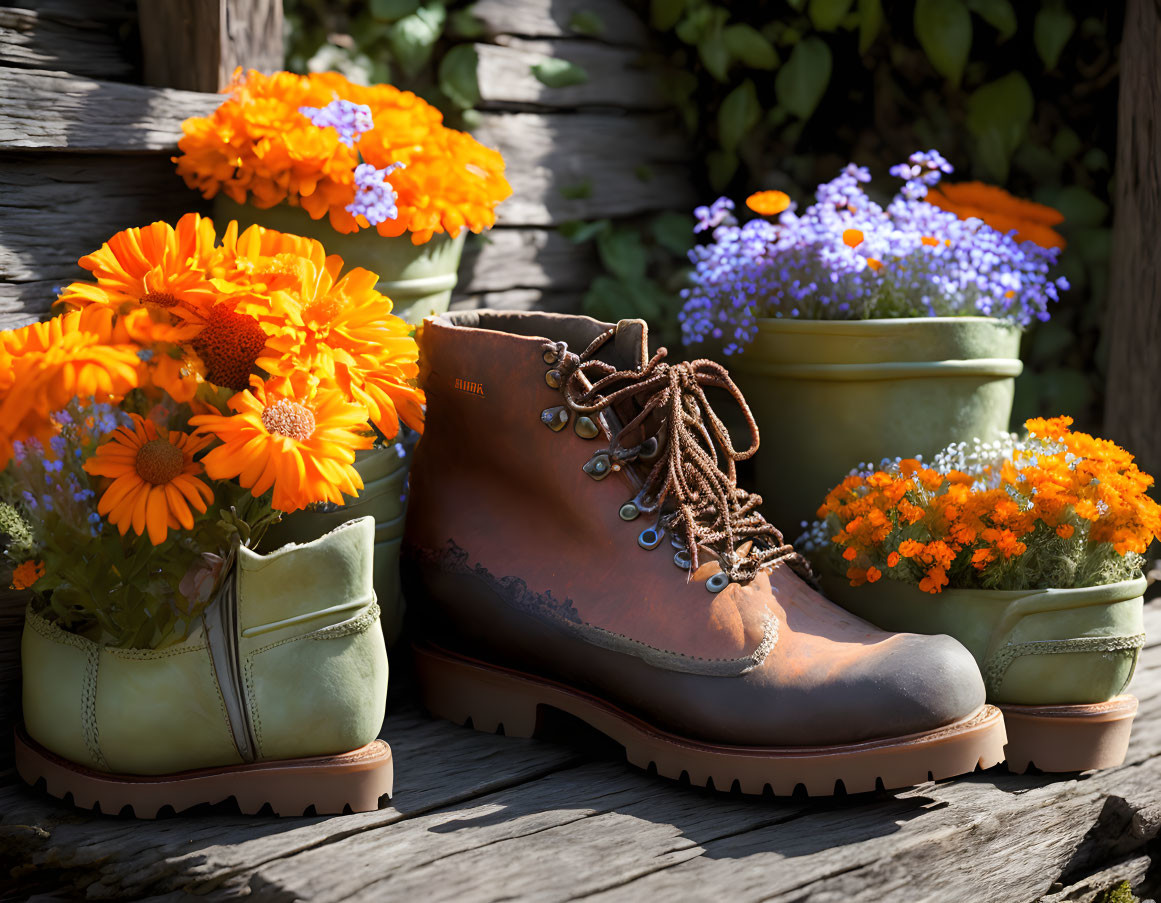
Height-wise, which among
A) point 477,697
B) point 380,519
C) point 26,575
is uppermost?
point 26,575

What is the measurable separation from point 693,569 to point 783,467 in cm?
64

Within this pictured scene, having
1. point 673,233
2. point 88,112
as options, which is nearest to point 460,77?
point 673,233

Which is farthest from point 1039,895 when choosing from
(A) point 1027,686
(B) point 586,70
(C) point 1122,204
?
(B) point 586,70

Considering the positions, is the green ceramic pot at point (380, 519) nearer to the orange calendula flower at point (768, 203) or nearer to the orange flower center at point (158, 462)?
the orange flower center at point (158, 462)

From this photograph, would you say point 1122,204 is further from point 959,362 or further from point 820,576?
point 820,576

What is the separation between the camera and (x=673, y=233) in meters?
2.79

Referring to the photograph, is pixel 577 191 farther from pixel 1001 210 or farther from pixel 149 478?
pixel 149 478

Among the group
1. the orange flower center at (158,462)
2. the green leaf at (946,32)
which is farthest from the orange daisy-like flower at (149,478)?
the green leaf at (946,32)

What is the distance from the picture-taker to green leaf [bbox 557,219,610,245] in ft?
8.79

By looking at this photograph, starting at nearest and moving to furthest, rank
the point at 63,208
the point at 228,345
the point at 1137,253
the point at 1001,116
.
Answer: the point at 228,345 → the point at 63,208 → the point at 1137,253 → the point at 1001,116

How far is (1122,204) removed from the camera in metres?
2.40

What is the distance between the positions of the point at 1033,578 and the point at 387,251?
3.84 feet

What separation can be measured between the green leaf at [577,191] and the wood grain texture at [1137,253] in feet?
4.00

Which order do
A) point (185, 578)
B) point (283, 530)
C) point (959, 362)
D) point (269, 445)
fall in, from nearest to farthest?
point (269, 445), point (185, 578), point (283, 530), point (959, 362)
